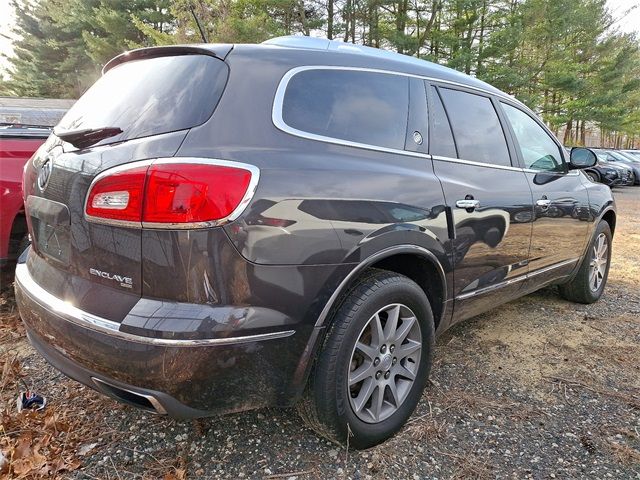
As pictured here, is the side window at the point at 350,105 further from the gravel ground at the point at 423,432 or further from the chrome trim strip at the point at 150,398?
the gravel ground at the point at 423,432

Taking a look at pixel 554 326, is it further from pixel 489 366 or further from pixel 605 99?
pixel 605 99

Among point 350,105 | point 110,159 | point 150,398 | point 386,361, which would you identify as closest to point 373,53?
point 350,105

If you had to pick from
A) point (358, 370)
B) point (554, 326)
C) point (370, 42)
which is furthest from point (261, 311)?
point (370, 42)

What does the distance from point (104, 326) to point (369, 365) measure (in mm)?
1102

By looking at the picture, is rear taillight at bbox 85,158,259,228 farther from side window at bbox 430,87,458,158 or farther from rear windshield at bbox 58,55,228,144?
side window at bbox 430,87,458,158

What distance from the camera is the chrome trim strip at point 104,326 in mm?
1552

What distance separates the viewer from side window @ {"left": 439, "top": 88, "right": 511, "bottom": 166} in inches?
103

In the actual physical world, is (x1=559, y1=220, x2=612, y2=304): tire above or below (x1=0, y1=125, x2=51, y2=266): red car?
below

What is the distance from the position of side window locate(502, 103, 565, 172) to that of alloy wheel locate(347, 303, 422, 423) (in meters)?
1.67

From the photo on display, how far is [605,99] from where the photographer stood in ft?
82.9

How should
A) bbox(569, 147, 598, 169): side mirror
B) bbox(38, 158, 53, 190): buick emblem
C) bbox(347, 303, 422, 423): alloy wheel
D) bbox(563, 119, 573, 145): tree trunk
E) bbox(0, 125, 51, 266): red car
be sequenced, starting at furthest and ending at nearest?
bbox(563, 119, 573, 145): tree trunk
bbox(569, 147, 598, 169): side mirror
bbox(0, 125, 51, 266): red car
bbox(347, 303, 422, 423): alloy wheel
bbox(38, 158, 53, 190): buick emblem

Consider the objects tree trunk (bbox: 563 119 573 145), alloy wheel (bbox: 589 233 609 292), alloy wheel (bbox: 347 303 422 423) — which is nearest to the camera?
alloy wheel (bbox: 347 303 422 423)

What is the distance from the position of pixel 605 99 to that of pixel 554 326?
2688 cm

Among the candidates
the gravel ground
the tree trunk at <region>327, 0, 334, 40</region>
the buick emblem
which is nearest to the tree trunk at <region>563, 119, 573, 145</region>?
the tree trunk at <region>327, 0, 334, 40</region>
